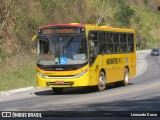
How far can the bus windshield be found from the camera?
2456cm

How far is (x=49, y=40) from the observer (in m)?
25.0

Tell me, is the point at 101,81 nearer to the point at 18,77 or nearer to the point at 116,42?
the point at 116,42

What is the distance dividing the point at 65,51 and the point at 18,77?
22.7ft

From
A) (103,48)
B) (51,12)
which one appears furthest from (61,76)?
(51,12)

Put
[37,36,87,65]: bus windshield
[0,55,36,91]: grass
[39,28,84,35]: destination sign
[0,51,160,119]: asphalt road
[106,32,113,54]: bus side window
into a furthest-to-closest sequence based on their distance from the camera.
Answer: [0,55,36,91]: grass → [106,32,113,54]: bus side window → [39,28,84,35]: destination sign → [37,36,87,65]: bus windshield → [0,51,160,119]: asphalt road

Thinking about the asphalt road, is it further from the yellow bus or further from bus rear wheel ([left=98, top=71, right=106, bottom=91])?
bus rear wheel ([left=98, top=71, right=106, bottom=91])

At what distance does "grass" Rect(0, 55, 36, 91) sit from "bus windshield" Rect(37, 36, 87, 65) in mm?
3380

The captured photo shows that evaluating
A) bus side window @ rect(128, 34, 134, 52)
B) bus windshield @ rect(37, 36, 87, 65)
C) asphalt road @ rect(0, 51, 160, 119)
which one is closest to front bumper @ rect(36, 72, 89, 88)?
bus windshield @ rect(37, 36, 87, 65)

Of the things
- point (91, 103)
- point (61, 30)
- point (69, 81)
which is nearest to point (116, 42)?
point (61, 30)

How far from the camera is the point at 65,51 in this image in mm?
24594

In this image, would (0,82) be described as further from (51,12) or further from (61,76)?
(51,12)

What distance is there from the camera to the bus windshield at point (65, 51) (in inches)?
967

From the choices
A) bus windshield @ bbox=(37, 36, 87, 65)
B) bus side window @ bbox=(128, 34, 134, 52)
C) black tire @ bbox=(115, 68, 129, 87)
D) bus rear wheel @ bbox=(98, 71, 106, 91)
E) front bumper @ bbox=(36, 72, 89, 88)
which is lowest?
black tire @ bbox=(115, 68, 129, 87)

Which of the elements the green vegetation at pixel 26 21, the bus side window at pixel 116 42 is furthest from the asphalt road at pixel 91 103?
the green vegetation at pixel 26 21
